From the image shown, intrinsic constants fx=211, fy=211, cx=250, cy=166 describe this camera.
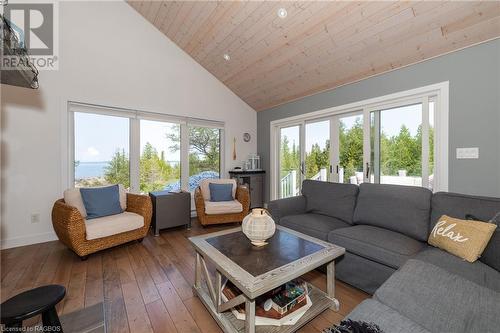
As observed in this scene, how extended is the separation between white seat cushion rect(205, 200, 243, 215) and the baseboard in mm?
2145

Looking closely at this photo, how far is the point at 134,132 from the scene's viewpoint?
3.62 m

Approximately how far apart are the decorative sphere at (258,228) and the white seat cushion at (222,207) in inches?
74.6

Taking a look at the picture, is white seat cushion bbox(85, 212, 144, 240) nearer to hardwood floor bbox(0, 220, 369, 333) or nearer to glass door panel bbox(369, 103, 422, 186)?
hardwood floor bbox(0, 220, 369, 333)

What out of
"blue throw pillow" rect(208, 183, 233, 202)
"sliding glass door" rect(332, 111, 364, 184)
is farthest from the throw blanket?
"blue throw pillow" rect(208, 183, 233, 202)

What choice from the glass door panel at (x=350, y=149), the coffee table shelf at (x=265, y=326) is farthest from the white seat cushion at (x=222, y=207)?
the glass door panel at (x=350, y=149)

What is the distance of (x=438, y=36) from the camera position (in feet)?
7.33

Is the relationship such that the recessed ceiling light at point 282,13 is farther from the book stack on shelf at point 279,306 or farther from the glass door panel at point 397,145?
the book stack on shelf at point 279,306

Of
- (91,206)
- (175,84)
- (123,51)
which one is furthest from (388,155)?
(123,51)

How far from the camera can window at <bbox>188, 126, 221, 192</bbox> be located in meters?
4.34

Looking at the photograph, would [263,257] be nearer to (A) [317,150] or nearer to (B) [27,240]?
(A) [317,150]

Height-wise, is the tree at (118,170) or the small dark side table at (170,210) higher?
the tree at (118,170)

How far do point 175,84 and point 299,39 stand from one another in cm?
238

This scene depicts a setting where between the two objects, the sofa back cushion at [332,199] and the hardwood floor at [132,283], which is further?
the sofa back cushion at [332,199]

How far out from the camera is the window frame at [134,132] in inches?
121
